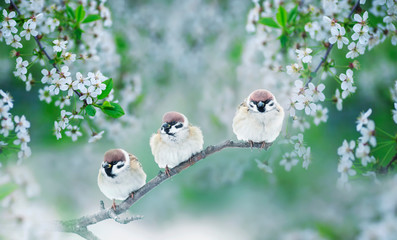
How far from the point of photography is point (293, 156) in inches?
42.1

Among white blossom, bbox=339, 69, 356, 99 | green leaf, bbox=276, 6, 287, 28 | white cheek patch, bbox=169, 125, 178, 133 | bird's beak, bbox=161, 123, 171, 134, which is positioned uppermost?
green leaf, bbox=276, 6, 287, 28

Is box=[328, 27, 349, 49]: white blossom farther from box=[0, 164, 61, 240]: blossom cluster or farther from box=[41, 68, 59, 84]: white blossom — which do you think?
box=[0, 164, 61, 240]: blossom cluster

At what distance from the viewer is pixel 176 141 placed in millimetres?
1055

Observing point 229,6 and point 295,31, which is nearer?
point 295,31

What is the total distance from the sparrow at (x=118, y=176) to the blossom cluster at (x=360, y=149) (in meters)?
0.53

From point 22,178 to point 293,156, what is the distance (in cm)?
71

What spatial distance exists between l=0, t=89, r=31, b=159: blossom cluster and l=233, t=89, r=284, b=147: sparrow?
54 cm

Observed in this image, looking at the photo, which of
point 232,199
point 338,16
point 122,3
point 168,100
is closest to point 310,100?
point 338,16

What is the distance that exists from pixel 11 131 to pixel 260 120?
2.02 feet

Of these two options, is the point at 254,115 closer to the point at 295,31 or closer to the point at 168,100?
the point at 295,31

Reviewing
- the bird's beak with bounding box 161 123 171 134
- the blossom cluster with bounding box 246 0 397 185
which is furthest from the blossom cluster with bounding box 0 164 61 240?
the blossom cluster with bounding box 246 0 397 185

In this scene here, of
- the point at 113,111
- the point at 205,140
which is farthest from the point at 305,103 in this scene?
the point at 205,140

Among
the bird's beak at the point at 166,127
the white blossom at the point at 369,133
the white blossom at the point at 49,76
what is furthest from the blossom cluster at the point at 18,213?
the white blossom at the point at 369,133

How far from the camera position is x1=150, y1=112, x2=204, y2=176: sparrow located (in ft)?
3.33
